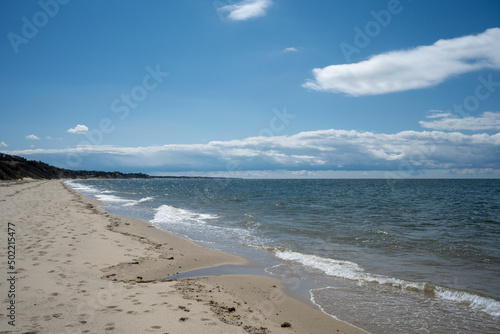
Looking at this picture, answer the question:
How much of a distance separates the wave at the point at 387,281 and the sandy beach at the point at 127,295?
2.35 m

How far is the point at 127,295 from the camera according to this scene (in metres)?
6.55

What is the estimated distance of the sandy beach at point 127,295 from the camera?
5.22 metres

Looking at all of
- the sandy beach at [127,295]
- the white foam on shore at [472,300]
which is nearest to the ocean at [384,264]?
the white foam on shore at [472,300]

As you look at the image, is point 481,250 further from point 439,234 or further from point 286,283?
point 286,283

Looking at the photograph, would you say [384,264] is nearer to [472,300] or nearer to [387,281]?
[387,281]

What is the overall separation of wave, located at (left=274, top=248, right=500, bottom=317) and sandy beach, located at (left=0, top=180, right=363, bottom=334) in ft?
7.72

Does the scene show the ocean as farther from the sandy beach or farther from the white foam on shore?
the sandy beach

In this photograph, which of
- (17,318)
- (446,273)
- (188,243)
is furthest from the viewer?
(188,243)

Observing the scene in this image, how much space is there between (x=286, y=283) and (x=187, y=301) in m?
3.50

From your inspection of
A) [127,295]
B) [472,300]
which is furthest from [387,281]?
[127,295]

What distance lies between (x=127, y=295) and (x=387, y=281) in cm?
754

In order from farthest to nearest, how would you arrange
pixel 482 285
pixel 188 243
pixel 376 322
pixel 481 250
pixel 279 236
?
pixel 279 236 → pixel 188 243 → pixel 481 250 → pixel 482 285 → pixel 376 322

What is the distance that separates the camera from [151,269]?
9.29 m

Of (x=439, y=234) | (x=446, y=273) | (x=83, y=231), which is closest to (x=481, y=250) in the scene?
(x=439, y=234)
